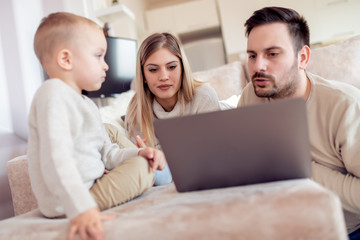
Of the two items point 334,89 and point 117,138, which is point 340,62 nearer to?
point 334,89

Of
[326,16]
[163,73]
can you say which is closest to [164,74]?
[163,73]

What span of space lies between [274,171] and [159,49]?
991 mm

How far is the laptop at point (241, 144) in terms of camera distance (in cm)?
56

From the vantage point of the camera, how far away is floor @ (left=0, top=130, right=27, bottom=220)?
1.57 m

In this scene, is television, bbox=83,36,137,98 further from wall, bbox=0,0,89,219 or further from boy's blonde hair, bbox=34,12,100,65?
boy's blonde hair, bbox=34,12,100,65

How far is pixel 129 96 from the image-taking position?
6.51 ft

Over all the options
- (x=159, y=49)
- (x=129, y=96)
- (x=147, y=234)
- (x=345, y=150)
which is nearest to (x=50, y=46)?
(x=147, y=234)

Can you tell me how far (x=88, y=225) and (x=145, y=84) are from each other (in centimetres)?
104

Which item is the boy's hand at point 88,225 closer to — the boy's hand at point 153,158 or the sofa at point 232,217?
the sofa at point 232,217

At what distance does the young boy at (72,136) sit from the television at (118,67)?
135cm

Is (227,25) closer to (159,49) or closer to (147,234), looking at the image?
(159,49)

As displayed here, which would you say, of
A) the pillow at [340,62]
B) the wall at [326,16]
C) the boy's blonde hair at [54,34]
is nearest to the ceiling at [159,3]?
the wall at [326,16]

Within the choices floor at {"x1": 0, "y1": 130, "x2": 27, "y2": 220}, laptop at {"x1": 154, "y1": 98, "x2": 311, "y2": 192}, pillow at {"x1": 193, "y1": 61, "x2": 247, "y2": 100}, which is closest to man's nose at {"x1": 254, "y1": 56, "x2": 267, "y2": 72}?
laptop at {"x1": 154, "y1": 98, "x2": 311, "y2": 192}

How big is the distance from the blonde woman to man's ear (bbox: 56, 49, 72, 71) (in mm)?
621
